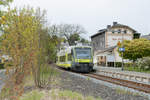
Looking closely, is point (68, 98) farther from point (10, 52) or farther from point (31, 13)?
point (31, 13)

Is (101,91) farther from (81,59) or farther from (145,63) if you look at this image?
(145,63)

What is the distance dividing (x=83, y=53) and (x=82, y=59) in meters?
0.93

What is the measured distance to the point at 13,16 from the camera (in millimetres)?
9711

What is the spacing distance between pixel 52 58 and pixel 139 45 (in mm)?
22045

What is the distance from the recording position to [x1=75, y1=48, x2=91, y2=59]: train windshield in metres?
23.3

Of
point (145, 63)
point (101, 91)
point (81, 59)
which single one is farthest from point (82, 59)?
point (101, 91)

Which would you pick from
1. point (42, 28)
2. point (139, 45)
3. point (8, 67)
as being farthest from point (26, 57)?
point (139, 45)

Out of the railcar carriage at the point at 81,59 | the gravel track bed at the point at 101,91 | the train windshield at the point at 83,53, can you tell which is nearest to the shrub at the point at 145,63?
the railcar carriage at the point at 81,59

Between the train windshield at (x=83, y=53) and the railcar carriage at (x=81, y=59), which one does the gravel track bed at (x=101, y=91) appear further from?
the train windshield at (x=83, y=53)

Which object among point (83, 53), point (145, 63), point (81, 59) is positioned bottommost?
point (145, 63)

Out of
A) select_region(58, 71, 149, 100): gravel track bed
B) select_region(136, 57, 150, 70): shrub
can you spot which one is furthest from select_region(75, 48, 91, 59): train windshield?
select_region(58, 71, 149, 100): gravel track bed

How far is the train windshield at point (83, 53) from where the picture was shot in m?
23.3

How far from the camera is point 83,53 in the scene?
2359 cm

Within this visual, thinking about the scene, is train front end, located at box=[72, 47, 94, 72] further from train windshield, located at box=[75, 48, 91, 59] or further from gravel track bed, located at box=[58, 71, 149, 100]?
gravel track bed, located at box=[58, 71, 149, 100]
